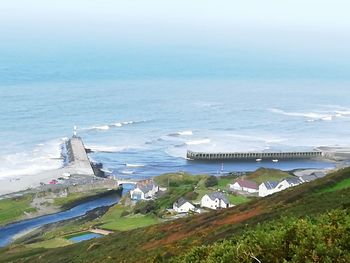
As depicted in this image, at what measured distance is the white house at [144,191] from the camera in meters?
69.6

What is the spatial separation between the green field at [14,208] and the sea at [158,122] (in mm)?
12715

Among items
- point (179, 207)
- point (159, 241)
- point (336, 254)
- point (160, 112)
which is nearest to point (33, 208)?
point (179, 207)

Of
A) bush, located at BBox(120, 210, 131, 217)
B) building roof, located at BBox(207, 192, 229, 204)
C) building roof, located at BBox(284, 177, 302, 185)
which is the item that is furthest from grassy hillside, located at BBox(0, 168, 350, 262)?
building roof, located at BBox(284, 177, 302, 185)

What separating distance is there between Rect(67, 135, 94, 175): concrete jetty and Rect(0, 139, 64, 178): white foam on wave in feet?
5.75

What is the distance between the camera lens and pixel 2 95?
464ft

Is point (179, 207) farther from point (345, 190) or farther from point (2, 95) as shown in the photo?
point (2, 95)

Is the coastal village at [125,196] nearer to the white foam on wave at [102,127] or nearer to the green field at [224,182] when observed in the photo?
the green field at [224,182]

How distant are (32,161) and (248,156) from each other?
107ft

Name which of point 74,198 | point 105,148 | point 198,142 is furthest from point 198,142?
point 74,198

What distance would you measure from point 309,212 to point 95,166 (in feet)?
207

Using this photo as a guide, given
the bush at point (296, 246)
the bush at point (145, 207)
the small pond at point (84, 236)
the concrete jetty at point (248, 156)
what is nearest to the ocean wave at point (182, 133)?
the concrete jetty at point (248, 156)

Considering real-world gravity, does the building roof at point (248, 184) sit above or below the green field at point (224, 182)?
above

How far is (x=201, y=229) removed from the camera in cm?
3372

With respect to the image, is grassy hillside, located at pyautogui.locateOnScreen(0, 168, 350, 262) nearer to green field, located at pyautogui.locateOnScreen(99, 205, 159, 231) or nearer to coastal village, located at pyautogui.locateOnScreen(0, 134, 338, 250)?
coastal village, located at pyautogui.locateOnScreen(0, 134, 338, 250)
